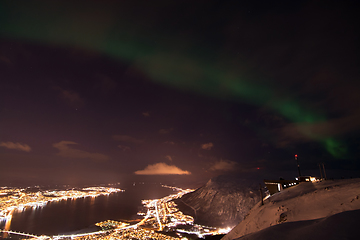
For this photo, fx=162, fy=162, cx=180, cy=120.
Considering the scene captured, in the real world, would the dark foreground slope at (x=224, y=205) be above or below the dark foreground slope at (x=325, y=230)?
below

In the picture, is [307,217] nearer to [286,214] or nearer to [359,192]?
[286,214]

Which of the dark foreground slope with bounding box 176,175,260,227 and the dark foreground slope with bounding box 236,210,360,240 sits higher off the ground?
the dark foreground slope with bounding box 236,210,360,240

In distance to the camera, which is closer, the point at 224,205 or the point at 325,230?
the point at 325,230

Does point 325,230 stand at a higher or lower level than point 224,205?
higher

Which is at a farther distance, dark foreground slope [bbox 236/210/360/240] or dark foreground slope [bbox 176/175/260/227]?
dark foreground slope [bbox 176/175/260/227]

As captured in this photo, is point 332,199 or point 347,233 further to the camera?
point 332,199

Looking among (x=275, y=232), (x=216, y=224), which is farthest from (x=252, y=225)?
(x=216, y=224)

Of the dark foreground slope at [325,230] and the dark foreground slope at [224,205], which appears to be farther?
the dark foreground slope at [224,205]

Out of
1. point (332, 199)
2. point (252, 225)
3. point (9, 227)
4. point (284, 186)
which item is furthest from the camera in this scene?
point (9, 227)
